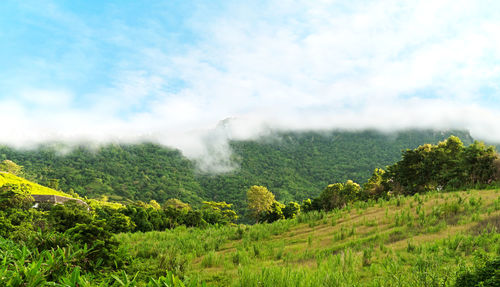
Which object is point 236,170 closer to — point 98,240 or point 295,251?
point 295,251

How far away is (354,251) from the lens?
6.58m

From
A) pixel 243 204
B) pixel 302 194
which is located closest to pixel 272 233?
pixel 243 204

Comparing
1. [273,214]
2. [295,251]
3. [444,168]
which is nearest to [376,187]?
[444,168]

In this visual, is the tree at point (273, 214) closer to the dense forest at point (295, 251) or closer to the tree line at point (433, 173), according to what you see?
the tree line at point (433, 173)

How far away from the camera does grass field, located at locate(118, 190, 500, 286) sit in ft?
13.2

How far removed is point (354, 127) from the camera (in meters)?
174

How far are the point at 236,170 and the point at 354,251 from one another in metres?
144

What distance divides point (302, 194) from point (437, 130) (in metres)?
95.9

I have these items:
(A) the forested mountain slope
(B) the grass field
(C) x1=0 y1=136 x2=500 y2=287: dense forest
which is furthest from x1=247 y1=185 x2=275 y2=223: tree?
(A) the forested mountain slope

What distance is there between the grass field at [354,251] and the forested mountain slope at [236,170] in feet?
289

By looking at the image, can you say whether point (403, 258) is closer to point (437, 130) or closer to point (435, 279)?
point (435, 279)

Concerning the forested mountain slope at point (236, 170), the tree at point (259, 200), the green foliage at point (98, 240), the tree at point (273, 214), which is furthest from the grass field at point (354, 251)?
the forested mountain slope at point (236, 170)

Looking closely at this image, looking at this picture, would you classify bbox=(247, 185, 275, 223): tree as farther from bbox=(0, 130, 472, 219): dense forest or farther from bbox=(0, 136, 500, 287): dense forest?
bbox=(0, 130, 472, 219): dense forest

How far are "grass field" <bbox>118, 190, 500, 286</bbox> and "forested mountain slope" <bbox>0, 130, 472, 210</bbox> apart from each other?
88.1 metres
